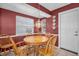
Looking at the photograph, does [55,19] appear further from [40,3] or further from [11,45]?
[11,45]

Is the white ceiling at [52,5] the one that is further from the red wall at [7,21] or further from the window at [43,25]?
the red wall at [7,21]

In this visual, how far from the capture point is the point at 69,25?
230cm

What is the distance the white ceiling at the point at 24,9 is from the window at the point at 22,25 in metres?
0.15

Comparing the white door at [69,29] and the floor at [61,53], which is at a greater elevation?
the white door at [69,29]

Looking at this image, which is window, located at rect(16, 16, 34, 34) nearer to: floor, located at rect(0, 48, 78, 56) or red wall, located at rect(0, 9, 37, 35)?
red wall, located at rect(0, 9, 37, 35)

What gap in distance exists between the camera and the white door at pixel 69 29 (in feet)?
7.35

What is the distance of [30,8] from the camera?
2.33m

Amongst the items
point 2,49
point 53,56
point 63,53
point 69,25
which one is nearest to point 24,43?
point 2,49

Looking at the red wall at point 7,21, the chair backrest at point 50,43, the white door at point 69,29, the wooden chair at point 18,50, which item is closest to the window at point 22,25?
the red wall at point 7,21

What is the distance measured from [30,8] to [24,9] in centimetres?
13

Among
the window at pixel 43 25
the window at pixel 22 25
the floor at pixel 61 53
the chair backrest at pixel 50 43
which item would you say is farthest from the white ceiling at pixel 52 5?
the floor at pixel 61 53

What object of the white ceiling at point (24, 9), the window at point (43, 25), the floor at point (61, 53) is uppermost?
the white ceiling at point (24, 9)

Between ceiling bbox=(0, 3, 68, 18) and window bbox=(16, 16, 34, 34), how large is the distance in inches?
5.6

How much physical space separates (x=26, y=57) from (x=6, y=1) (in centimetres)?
124
